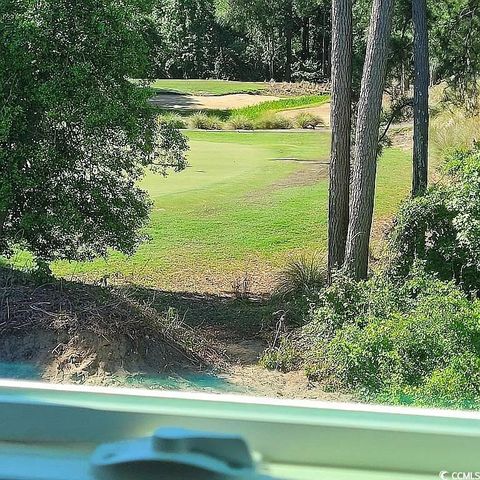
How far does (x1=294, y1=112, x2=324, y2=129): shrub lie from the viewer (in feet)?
103

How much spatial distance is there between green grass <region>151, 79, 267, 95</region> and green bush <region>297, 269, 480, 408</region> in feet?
103

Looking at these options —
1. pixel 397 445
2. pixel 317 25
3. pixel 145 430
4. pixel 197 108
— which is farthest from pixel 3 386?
pixel 317 25

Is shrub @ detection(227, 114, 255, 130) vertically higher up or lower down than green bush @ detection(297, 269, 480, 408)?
higher up

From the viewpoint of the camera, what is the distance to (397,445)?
113 centimetres

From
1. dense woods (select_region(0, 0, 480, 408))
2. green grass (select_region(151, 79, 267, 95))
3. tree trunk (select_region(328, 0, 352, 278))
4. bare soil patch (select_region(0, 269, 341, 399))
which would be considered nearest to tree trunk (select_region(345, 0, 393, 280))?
dense woods (select_region(0, 0, 480, 408))

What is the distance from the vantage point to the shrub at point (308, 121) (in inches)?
1232

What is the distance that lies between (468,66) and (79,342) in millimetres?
8531

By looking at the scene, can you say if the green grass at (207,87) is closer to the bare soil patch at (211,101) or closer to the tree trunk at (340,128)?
the bare soil patch at (211,101)

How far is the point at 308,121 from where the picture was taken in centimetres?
3128

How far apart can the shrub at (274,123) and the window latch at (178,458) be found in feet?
101

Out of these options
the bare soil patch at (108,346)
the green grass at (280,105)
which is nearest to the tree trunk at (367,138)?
the bare soil patch at (108,346)

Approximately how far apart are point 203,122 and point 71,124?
22.5m

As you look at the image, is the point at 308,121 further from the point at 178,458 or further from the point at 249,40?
the point at 178,458

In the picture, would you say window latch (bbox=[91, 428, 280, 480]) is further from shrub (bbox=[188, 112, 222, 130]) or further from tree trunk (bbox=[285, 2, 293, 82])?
tree trunk (bbox=[285, 2, 293, 82])
